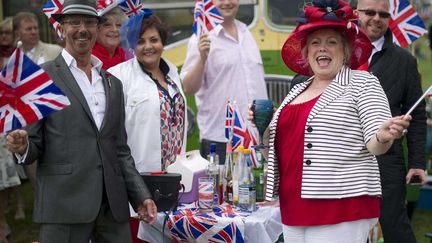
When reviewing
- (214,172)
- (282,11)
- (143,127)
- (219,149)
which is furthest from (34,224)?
(214,172)

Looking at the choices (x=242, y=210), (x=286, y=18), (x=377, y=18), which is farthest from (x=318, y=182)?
(x=286, y=18)

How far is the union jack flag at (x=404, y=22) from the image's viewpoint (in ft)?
17.9

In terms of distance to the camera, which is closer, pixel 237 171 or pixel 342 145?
pixel 342 145

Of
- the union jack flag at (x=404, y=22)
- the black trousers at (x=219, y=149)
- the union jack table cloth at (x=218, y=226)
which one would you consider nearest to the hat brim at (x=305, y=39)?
the union jack table cloth at (x=218, y=226)

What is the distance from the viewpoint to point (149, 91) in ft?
14.0

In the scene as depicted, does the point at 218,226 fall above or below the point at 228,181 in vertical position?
below

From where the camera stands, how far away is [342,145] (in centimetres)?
304

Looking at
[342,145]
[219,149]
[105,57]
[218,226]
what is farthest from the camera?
[219,149]

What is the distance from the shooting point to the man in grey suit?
10.8ft

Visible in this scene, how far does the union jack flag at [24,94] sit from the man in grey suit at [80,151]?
0.26 ft

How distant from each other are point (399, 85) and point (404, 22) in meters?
1.36

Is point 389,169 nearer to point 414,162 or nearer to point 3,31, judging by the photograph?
point 414,162

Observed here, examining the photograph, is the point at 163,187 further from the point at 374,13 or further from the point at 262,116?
the point at 374,13

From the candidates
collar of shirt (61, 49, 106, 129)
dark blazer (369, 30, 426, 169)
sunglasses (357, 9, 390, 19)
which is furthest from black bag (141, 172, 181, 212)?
sunglasses (357, 9, 390, 19)
